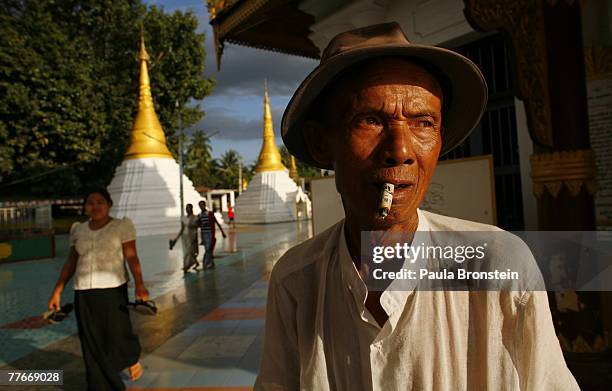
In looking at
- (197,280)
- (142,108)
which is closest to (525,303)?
(197,280)

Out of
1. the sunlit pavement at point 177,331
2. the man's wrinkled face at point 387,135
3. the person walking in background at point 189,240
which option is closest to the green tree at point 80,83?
the sunlit pavement at point 177,331

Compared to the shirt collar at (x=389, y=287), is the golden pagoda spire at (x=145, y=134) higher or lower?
higher

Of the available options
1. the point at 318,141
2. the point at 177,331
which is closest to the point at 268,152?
the point at 177,331

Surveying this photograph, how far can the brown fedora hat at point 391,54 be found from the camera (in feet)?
2.96

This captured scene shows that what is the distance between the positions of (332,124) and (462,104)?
414mm

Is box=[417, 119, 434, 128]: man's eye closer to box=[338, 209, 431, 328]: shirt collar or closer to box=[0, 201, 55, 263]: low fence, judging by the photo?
box=[338, 209, 431, 328]: shirt collar

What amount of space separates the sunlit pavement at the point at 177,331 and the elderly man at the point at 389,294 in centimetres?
265

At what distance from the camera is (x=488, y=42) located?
4.30 m

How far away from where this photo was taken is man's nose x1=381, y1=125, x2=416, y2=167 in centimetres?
87

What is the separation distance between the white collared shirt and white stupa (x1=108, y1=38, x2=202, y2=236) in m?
18.8

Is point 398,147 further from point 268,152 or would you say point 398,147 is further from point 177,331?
point 268,152

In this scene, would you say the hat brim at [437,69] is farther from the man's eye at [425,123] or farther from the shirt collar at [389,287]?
the shirt collar at [389,287]

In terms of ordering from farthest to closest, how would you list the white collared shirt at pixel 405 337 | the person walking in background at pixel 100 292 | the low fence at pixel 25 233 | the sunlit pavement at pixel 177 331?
the low fence at pixel 25 233
the sunlit pavement at pixel 177 331
the person walking in background at pixel 100 292
the white collared shirt at pixel 405 337

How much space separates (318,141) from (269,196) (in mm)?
26276
